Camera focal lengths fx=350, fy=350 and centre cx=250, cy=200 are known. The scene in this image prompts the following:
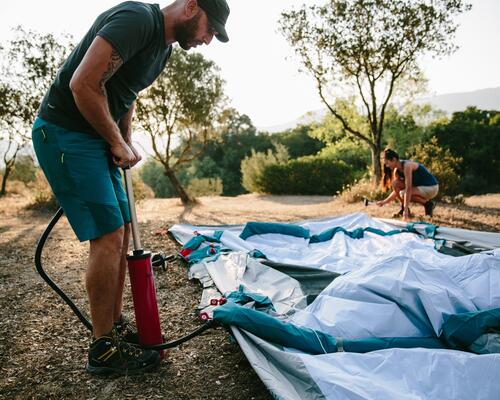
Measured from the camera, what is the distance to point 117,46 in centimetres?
135

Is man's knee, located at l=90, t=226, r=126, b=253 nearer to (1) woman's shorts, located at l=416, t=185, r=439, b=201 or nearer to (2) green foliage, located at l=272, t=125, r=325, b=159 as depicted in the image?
(1) woman's shorts, located at l=416, t=185, r=439, b=201

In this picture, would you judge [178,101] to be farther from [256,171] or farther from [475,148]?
[475,148]

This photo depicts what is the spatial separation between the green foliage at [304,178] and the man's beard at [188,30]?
12618 millimetres

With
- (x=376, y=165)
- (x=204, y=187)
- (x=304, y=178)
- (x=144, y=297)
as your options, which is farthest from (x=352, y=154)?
(x=144, y=297)

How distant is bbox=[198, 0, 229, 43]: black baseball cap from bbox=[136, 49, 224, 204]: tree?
7951 millimetres

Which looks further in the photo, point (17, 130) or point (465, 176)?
point (465, 176)

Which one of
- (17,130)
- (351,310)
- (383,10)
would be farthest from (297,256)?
(17,130)

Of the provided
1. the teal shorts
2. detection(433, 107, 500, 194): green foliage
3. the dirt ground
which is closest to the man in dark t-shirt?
the teal shorts

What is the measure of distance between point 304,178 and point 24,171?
11.8 meters

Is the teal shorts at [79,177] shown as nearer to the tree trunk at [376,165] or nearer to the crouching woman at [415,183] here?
the crouching woman at [415,183]

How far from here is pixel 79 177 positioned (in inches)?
59.5

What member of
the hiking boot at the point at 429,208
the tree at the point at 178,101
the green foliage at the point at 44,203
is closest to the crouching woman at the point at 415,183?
the hiking boot at the point at 429,208

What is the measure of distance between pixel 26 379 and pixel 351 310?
5.09 ft

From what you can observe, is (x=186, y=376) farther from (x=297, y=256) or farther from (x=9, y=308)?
(x=297, y=256)
